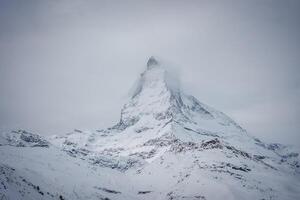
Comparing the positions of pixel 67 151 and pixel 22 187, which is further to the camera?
pixel 67 151

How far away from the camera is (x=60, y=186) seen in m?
121

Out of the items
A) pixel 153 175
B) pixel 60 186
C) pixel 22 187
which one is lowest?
pixel 153 175

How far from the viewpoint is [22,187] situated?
80.6 meters

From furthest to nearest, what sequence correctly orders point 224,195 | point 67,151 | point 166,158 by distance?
point 67,151 < point 166,158 < point 224,195

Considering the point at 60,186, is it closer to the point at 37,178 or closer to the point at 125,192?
the point at 37,178

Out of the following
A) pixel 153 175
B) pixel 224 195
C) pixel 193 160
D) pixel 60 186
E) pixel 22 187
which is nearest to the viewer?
pixel 22 187

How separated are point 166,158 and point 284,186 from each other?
200 ft

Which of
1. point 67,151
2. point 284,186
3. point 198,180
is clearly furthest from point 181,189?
point 67,151

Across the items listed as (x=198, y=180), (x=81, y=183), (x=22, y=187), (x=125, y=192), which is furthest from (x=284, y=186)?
(x=22, y=187)

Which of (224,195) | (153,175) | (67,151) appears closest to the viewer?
(224,195)

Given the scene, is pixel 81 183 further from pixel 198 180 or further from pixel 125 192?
pixel 198 180

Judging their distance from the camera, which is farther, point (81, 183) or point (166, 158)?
point (166, 158)

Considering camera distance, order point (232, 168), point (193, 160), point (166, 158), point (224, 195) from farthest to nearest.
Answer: point (166, 158)
point (193, 160)
point (232, 168)
point (224, 195)

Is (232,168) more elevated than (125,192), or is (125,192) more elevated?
(232,168)
